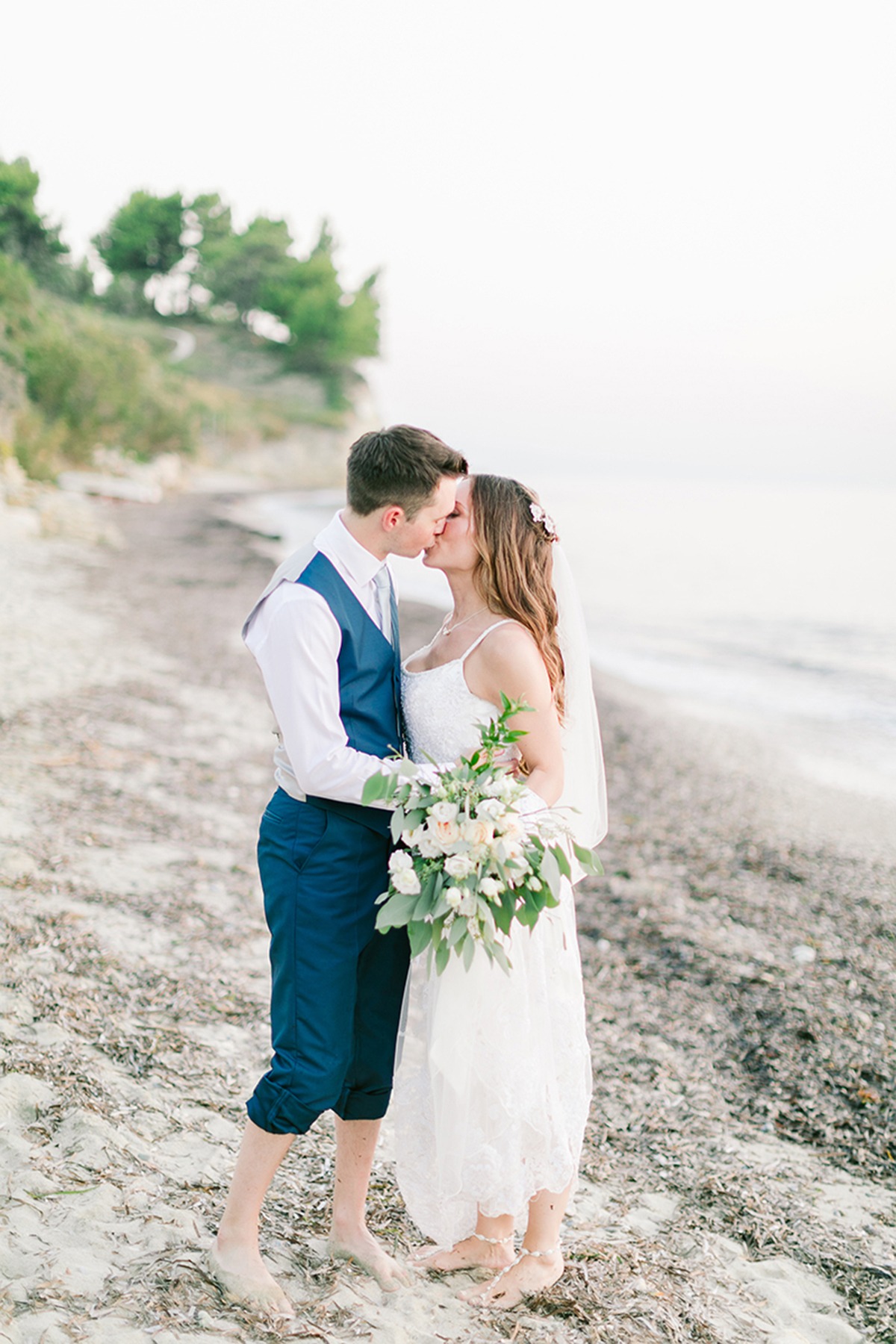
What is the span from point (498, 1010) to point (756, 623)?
1051 inches

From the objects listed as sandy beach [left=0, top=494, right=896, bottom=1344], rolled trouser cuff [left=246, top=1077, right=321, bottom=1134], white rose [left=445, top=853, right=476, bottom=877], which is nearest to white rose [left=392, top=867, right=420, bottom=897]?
white rose [left=445, top=853, right=476, bottom=877]

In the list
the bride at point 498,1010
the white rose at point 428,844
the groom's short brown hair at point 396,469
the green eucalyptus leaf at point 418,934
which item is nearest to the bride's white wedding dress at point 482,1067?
the bride at point 498,1010

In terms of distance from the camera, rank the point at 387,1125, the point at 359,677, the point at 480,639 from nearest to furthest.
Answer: the point at 359,677, the point at 480,639, the point at 387,1125

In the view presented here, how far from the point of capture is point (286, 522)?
40438 millimetres

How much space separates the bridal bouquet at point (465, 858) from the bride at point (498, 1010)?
0.25 meters

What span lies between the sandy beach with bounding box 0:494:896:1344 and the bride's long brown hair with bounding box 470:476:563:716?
7.21ft

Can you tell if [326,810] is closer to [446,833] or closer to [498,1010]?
[446,833]

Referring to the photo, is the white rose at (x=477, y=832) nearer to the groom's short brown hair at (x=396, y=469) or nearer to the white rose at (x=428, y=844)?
the white rose at (x=428, y=844)

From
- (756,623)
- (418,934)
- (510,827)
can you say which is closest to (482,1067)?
(418,934)

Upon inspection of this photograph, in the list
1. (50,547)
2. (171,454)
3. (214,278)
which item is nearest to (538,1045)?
(50,547)

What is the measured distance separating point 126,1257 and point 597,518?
8542cm

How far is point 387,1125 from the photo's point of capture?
4.32 metres

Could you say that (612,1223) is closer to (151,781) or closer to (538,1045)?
(538,1045)

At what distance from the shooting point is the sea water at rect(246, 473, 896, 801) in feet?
53.0
